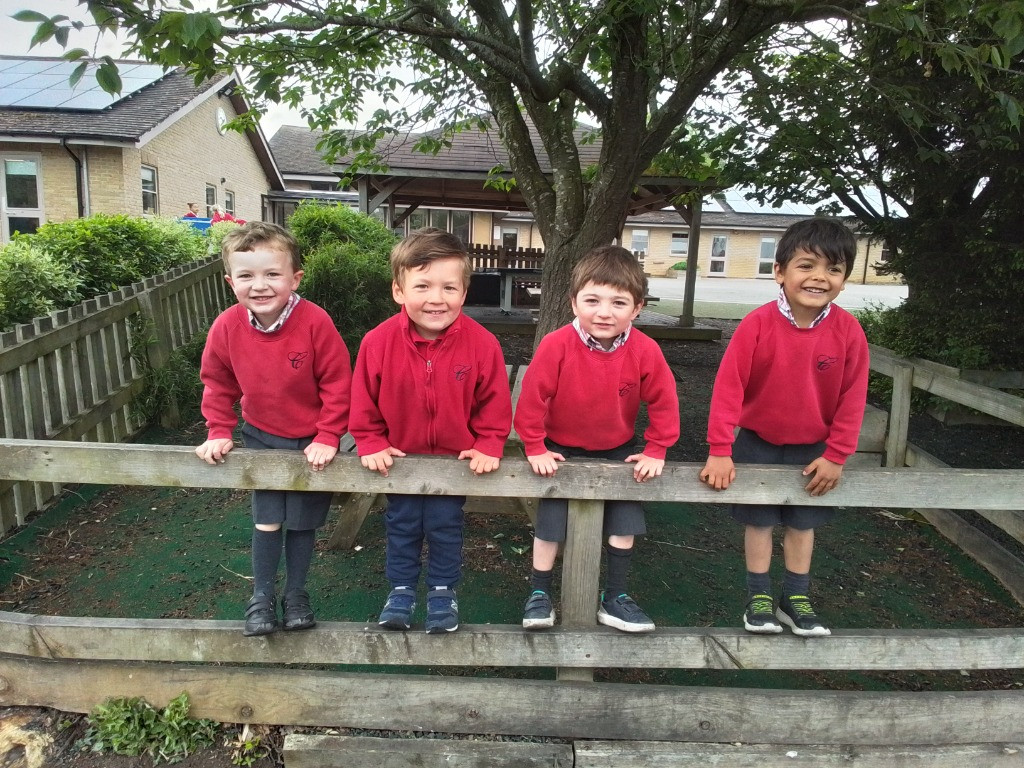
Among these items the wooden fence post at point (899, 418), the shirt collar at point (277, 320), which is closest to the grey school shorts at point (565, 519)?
the shirt collar at point (277, 320)

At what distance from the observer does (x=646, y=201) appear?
14.1 metres

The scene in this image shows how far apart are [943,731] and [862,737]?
11.6 inches

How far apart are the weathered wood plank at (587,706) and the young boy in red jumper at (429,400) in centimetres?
33

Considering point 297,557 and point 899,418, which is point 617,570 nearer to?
point 297,557

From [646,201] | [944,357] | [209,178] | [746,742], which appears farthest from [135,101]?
[746,742]

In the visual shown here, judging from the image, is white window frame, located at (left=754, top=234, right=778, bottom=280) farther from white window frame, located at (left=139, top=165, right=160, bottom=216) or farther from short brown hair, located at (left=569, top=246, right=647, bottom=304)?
short brown hair, located at (left=569, top=246, right=647, bottom=304)

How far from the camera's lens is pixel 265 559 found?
7.84 ft

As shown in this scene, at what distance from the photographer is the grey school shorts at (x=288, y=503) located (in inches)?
92.0

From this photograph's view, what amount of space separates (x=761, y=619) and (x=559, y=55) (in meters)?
4.06

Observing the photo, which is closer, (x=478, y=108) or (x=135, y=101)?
(x=478, y=108)

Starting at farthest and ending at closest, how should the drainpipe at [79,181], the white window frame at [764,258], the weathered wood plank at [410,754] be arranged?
the white window frame at [764,258], the drainpipe at [79,181], the weathered wood plank at [410,754]

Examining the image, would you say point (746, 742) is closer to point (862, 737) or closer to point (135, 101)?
point (862, 737)

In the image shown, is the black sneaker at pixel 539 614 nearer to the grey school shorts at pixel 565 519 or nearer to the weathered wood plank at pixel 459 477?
the grey school shorts at pixel 565 519

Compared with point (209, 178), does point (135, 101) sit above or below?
above
